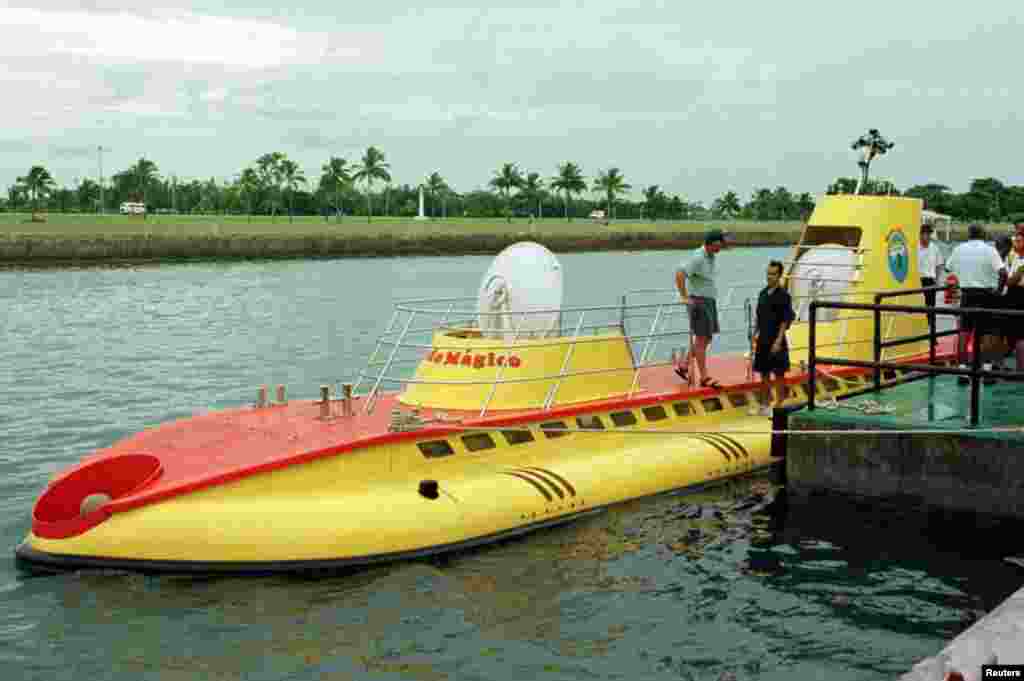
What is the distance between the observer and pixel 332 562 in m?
10.7

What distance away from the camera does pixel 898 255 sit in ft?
58.3

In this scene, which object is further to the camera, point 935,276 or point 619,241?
point 619,241

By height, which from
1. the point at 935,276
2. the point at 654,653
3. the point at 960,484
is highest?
the point at 935,276

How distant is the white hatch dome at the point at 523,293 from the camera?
14164mm

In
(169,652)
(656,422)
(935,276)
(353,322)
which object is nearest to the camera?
(169,652)

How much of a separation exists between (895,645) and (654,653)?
2160 mm

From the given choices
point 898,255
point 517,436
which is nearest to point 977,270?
point 898,255

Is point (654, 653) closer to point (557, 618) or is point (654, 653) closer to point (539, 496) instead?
point (557, 618)

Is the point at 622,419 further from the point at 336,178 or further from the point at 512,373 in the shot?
the point at 336,178

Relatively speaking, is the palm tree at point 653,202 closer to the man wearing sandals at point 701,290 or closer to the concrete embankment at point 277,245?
the concrete embankment at point 277,245

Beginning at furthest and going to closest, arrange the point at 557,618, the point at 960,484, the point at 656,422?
the point at 656,422, the point at 960,484, the point at 557,618

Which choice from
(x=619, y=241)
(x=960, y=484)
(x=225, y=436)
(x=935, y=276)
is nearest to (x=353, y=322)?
(x=935, y=276)

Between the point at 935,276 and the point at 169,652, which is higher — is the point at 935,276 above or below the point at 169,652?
above

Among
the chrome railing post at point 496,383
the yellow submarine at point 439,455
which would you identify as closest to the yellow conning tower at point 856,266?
the yellow submarine at point 439,455
